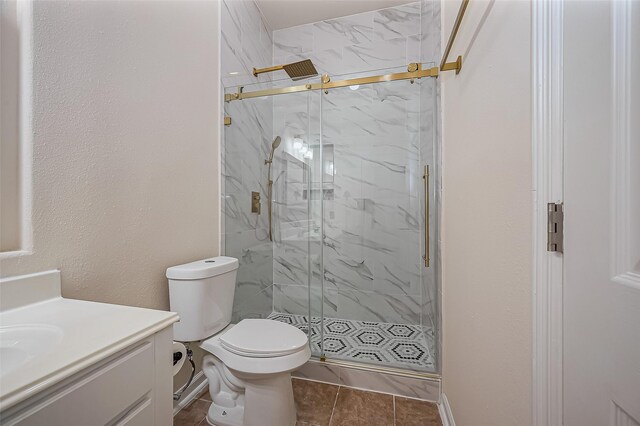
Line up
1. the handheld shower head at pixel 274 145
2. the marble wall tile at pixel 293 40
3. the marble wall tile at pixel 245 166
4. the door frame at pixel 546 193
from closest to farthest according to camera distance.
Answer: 1. the door frame at pixel 546 193
2. the marble wall tile at pixel 245 166
3. the handheld shower head at pixel 274 145
4. the marble wall tile at pixel 293 40

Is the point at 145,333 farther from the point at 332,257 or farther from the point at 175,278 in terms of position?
the point at 332,257

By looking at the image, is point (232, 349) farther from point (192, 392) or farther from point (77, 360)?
point (77, 360)

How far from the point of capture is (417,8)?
2.23 metres

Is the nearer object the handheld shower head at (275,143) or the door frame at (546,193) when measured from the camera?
the door frame at (546,193)

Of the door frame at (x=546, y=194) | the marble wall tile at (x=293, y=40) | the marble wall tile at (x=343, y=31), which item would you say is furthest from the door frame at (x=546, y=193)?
the marble wall tile at (x=293, y=40)

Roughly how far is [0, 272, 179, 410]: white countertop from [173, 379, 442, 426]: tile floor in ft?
3.13

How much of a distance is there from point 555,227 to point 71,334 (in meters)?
1.06

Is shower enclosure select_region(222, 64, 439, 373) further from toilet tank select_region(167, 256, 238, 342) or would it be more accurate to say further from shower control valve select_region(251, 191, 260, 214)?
toilet tank select_region(167, 256, 238, 342)

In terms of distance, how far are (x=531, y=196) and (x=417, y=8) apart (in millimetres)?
2353

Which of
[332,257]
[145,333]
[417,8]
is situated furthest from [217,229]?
[417,8]

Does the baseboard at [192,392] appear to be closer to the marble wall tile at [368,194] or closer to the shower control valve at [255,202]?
the marble wall tile at [368,194]

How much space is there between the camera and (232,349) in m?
1.17

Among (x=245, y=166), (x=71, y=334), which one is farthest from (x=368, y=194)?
(x=71, y=334)

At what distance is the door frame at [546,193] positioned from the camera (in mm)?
536
